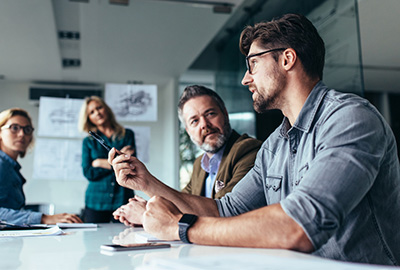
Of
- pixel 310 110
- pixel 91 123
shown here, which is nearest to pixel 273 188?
pixel 310 110

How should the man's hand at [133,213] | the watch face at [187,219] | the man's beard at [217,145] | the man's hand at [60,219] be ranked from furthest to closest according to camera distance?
the man's beard at [217,145], the man's hand at [60,219], the man's hand at [133,213], the watch face at [187,219]

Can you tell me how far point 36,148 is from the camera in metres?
3.47

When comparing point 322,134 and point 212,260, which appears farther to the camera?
point 322,134

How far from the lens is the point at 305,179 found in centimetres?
91

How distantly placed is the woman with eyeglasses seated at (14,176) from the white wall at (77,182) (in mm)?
386

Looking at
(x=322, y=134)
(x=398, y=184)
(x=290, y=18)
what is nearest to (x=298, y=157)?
(x=322, y=134)

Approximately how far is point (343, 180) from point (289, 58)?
0.59m

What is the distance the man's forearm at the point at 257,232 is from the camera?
83 centimetres

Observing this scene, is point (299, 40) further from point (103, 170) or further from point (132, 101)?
point (132, 101)

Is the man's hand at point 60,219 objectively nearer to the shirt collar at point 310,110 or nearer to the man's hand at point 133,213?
the man's hand at point 133,213

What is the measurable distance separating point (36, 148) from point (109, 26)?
1.37 meters

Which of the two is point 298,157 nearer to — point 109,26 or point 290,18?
point 290,18

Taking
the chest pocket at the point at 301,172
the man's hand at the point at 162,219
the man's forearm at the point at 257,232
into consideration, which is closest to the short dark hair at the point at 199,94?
the chest pocket at the point at 301,172

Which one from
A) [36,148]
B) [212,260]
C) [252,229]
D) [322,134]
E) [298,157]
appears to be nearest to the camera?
[212,260]
